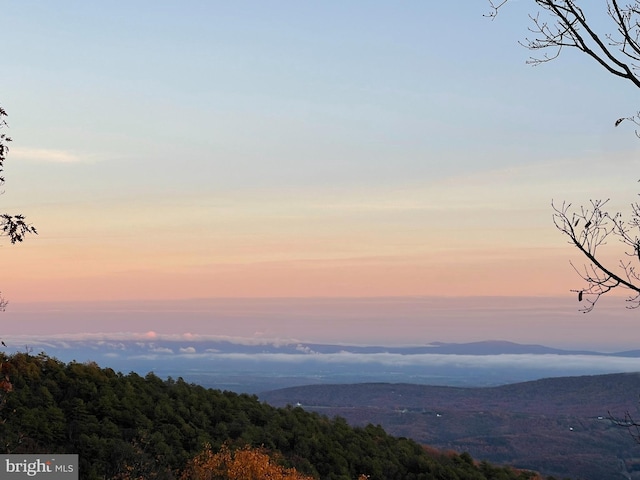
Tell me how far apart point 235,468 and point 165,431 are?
8.96 m

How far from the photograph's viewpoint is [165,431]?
33.1 metres

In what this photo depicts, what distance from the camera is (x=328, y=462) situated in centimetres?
3628

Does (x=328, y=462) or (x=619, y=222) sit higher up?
(x=619, y=222)

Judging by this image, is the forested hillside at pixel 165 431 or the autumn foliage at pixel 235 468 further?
the forested hillside at pixel 165 431

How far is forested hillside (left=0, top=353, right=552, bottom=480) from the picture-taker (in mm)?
29688

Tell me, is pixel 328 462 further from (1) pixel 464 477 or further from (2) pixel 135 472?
(2) pixel 135 472

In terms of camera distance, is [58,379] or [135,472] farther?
[58,379]

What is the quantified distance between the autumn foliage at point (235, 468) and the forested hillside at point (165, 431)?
2.43ft

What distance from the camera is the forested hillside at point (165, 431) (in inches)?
1169

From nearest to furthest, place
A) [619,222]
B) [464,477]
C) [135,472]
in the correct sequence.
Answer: [619,222] → [135,472] → [464,477]

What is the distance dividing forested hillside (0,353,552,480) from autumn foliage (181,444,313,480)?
74 centimetres

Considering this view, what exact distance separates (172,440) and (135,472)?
5326 mm

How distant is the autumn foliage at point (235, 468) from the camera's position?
973 inches

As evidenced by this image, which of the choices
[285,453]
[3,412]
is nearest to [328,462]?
[285,453]
